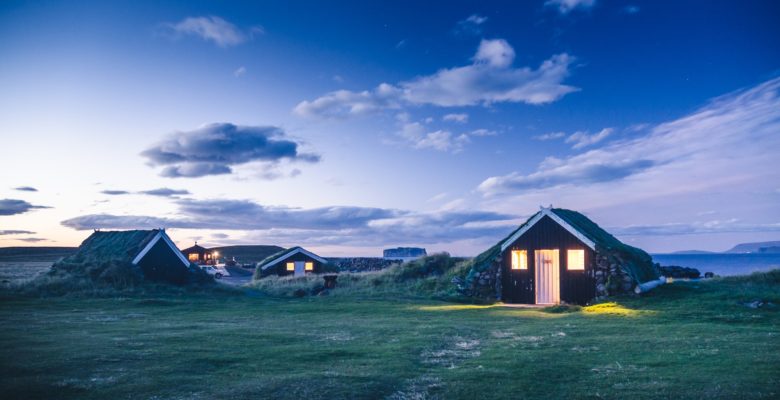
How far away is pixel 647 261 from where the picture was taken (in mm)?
41250

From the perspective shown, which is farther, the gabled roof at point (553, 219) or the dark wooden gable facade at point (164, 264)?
the dark wooden gable facade at point (164, 264)

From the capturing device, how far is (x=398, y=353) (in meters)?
16.7

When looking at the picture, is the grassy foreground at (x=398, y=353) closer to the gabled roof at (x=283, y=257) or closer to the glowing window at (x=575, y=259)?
the glowing window at (x=575, y=259)

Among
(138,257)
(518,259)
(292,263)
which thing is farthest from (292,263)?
(518,259)

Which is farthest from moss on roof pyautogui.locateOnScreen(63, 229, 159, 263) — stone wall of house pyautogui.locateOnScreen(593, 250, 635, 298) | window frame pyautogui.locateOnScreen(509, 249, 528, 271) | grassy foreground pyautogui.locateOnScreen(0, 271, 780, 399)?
stone wall of house pyautogui.locateOnScreen(593, 250, 635, 298)

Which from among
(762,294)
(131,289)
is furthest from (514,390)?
(131,289)

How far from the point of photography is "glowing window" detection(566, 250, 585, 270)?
36000 millimetres

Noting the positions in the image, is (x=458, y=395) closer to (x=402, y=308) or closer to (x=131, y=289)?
(x=402, y=308)

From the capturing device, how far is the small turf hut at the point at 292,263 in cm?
7156

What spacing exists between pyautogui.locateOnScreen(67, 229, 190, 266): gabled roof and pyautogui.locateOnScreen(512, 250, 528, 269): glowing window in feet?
96.6

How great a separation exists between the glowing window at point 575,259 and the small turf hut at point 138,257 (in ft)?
105

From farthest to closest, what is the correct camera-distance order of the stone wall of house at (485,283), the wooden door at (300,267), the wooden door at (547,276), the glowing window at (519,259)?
the wooden door at (300,267) < the stone wall of house at (485,283) < the glowing window at (519,259) < the wooden door at (547,276)

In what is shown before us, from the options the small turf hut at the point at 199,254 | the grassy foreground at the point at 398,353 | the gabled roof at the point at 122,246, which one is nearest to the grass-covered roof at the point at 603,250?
the grassy foreground at the point at 398,353

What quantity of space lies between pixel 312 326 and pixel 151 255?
28.6 m
